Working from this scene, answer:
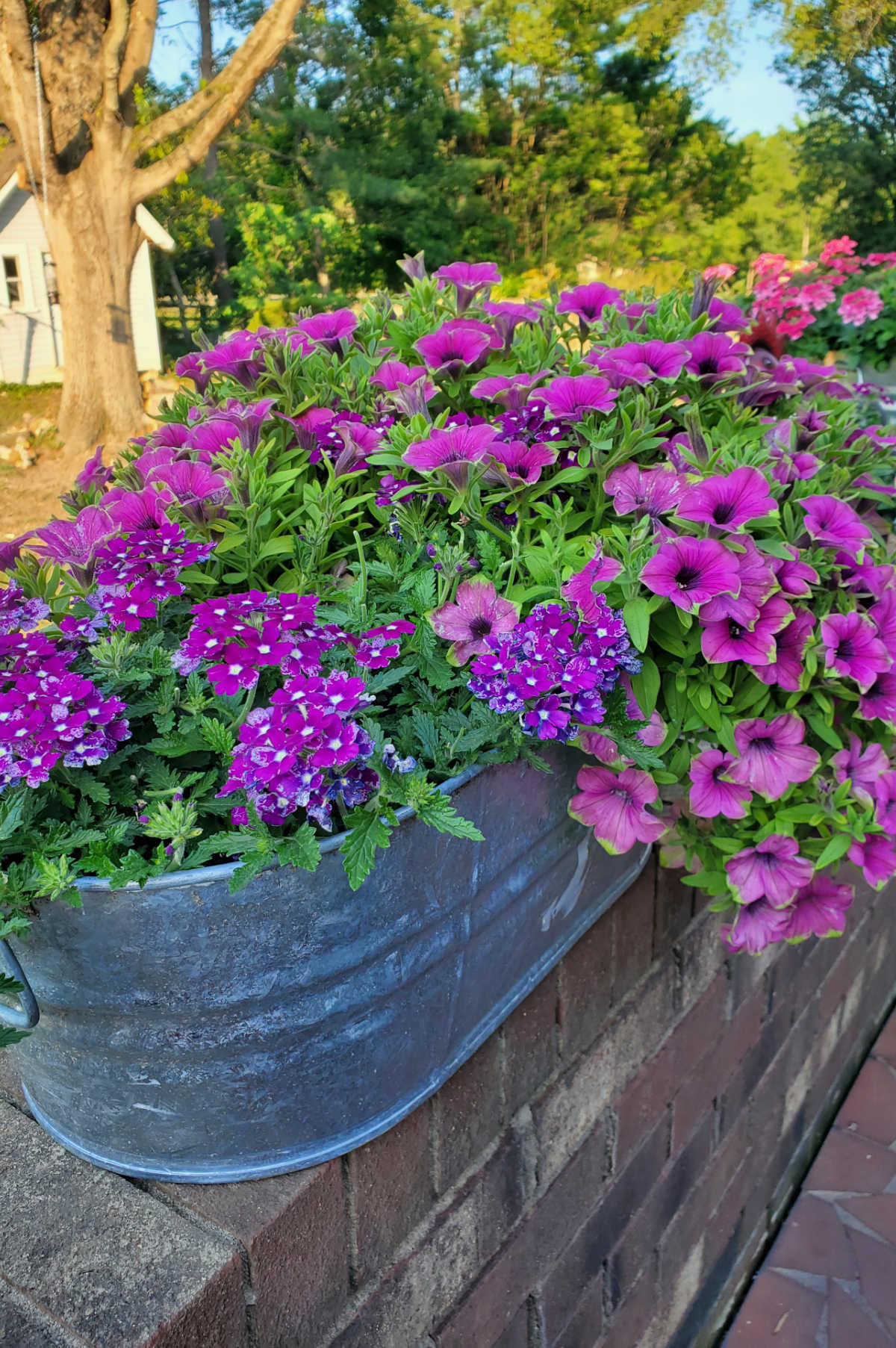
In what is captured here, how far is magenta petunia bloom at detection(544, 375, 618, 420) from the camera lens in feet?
3.37

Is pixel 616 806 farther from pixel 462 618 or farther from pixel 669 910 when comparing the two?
pixel 669 910

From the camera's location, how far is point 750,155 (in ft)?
71.4

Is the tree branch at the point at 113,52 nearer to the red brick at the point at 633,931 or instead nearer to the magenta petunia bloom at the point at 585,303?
the magenta petunia bloom at the point at 585,303

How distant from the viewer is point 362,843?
69 cm

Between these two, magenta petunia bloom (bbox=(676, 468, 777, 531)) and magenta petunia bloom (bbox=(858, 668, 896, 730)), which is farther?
magenta petunia bloom (bbox=(858, 668, 896, 730))

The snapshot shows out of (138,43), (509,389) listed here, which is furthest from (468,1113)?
(138,43)

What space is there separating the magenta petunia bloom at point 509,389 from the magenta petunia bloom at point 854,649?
0.42 m

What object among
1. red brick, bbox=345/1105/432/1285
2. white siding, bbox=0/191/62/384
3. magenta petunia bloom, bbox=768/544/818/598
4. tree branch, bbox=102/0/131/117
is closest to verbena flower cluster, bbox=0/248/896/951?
magenta petunia bloom, bbox=768/544/818/598

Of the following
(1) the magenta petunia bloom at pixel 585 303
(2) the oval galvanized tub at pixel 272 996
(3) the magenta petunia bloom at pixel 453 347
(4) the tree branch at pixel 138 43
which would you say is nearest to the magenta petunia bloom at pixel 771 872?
(2) the oval galvanized tub at pixel 272 996

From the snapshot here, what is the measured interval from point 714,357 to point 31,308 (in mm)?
14898

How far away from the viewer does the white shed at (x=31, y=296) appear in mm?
13164

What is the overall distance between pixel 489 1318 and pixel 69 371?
9.61m

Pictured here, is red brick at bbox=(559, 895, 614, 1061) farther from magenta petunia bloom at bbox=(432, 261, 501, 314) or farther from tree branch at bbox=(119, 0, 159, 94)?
tree branch at bbox=(119, 0, 159, 94)

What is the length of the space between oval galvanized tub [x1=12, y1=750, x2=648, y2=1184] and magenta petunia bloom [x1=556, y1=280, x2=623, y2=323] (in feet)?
2.57
